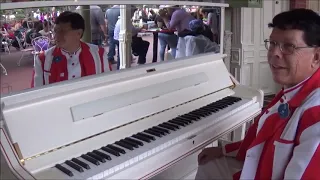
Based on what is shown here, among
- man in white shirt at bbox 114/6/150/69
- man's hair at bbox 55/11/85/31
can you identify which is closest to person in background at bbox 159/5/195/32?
man in white shirt at bbox 114/6/150/69

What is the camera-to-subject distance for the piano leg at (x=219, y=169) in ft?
6.29

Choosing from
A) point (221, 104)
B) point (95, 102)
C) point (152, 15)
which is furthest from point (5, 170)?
point (221, 104)

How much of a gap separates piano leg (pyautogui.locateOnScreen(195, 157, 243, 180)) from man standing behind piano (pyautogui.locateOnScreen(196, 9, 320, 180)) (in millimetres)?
471

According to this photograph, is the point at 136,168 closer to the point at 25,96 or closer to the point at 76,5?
the point at 25,96

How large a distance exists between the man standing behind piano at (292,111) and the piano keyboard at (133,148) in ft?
1.48

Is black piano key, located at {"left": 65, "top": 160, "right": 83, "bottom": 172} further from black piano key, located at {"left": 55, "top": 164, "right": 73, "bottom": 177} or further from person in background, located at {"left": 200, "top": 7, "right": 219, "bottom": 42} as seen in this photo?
person in background, located at {"left": 200, "top": 7, "right": 219, "bottom": 42}

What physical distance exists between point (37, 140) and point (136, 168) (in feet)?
1.38

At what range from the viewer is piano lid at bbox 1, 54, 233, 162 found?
1432mm

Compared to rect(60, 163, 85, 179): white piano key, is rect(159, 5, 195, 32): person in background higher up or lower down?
higher up

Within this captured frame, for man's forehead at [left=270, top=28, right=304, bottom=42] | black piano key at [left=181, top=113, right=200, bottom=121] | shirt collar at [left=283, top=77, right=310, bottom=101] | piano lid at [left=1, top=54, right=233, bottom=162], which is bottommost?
black piano key at [left=181, top=113, right=200, bottom=121]

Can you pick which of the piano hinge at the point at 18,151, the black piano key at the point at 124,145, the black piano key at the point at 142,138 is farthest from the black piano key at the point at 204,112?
the piano hinge at the point at 18,151

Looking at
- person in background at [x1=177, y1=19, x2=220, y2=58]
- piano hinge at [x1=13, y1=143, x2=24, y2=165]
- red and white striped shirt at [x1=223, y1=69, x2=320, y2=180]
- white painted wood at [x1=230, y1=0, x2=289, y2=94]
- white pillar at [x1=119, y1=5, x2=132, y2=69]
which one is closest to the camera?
red and white striped shirt at [x1=223, y1=69, x2=320, y2=180]

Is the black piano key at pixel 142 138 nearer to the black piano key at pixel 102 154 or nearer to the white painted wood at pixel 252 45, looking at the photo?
the black piano key at pixel 102 154

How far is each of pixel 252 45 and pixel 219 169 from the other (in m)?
3.66
